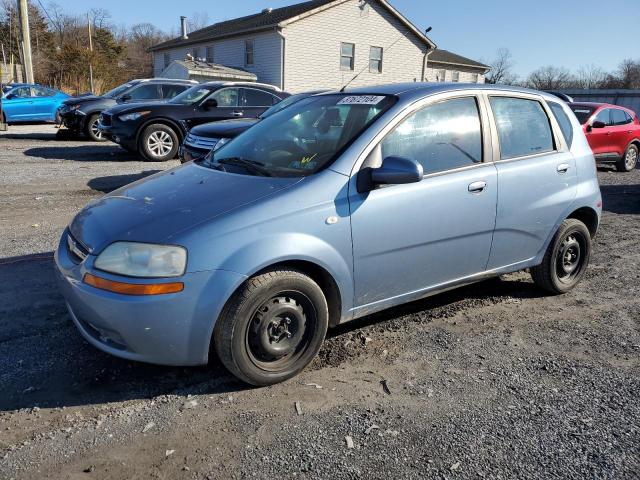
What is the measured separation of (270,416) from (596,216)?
360 cm

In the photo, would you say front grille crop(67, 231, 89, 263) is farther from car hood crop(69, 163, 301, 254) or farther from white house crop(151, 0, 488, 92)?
white house crop(151, 0, 488, 92)

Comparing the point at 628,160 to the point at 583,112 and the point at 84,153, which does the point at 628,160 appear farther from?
the point at 84,153

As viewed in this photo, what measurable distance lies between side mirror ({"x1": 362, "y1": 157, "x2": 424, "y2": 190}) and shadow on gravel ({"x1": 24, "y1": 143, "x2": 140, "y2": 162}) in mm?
9506

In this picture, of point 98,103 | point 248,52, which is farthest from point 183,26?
point 98,103

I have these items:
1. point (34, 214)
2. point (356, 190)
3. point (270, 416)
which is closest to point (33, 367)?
point (270, 416)

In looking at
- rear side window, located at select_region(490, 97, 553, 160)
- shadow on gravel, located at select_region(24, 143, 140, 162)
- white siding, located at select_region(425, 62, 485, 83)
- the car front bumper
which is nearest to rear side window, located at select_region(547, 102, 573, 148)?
rear side window, located at select_region(490, 97, 553, 160)

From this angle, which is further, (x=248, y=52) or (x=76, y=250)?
(x=248, y=52)

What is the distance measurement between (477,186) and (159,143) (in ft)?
29.1

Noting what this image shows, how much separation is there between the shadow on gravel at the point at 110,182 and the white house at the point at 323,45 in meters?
17.3

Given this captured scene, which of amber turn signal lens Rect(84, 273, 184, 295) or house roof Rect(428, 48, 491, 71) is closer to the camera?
amber turn signal lens Rect(84, 273, 184, 295)

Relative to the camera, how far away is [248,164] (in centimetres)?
374

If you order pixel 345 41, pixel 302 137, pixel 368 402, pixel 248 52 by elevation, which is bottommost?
pixel 368 402

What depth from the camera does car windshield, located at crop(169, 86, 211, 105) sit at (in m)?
11.8

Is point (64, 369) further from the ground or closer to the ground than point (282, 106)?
closer to the ground
